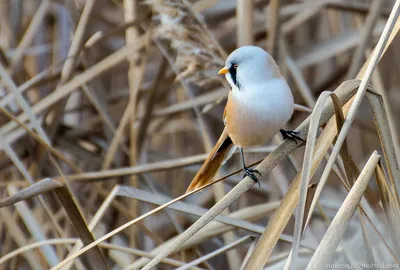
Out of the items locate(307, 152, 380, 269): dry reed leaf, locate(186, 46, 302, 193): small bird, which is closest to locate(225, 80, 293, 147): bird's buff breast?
locate(186, 46, 302, 193): small bird

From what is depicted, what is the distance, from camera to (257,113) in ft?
3.71

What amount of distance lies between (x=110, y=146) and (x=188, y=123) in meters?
0.52

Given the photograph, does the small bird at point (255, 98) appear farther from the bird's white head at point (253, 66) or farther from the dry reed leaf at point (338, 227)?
the dry reed leaf at point (338, 227)

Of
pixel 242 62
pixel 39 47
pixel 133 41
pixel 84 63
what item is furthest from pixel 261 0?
pixel 39 47

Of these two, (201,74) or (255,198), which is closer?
(201,74)

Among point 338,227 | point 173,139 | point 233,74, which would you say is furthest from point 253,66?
point 173,139

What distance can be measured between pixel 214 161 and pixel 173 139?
3.49ft

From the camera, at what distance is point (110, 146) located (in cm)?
177

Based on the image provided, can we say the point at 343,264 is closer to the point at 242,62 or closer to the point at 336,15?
the point at 242,62

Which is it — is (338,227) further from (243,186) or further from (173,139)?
(173,139)

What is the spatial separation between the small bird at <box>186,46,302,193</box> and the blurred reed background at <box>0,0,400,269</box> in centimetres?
5

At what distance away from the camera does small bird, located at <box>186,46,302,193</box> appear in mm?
1118

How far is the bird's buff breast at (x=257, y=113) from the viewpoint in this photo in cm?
111

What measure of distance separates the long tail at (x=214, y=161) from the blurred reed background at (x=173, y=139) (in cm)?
6
